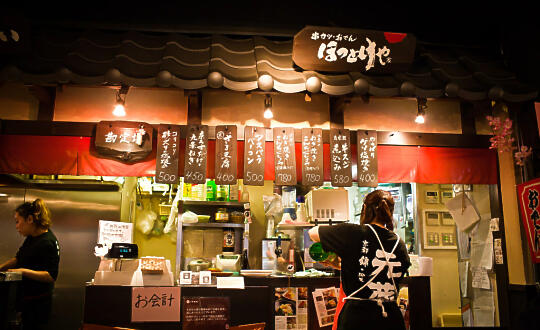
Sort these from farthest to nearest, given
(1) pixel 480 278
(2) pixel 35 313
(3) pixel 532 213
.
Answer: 1. (1) pixel 480 278
2. (3) pixel 532 213
3. (2) pixel 35 313

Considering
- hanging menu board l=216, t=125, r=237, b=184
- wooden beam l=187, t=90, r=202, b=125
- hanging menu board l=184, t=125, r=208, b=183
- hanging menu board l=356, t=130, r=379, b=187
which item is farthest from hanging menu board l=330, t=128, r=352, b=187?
wooden beam l=187, t=90, r=202, b=125

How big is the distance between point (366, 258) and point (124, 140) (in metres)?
4.13

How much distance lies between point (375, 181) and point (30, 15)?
6.65m

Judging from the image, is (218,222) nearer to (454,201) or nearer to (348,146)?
(348,146)

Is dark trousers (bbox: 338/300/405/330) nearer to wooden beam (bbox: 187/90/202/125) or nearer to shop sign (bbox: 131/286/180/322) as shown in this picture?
shop sign (bbox: 131/286/180/322)

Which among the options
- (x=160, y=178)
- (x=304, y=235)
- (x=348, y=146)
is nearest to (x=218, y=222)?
(x=304, y=235)

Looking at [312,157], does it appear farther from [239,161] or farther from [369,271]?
[369,271]

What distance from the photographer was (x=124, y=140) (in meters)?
6.46

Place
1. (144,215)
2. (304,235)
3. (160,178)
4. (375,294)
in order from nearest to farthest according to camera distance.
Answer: (375,294)
(160,178)
(304,235)
(144,215)

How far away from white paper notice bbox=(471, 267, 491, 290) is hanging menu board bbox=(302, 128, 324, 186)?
3.64 metres

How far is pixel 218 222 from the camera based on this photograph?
29.8 ft

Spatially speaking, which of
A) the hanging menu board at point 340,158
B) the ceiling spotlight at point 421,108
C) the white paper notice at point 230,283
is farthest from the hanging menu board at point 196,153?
the ceiling spotlight at point 421,108

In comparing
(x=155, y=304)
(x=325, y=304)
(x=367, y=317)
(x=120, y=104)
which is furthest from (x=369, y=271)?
(x=120, y=104)

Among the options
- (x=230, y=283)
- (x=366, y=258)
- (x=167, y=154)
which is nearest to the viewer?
(x=366, y=258)
